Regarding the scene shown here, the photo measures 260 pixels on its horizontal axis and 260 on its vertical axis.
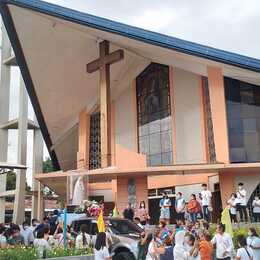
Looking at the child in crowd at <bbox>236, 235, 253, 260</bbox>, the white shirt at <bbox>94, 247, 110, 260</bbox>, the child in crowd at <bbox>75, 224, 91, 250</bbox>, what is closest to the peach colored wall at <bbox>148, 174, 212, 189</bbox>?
the child in crowd at <bbox>75, 224, 91, 250</bbox>

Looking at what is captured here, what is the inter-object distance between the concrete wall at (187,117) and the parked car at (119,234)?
10804 millimetres

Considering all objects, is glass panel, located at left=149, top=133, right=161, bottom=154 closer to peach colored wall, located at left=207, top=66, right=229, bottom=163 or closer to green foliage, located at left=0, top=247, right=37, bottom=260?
peach colored wall, located at left=207, top=66, right=229, bottom=163

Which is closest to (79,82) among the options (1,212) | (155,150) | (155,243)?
(155,150)

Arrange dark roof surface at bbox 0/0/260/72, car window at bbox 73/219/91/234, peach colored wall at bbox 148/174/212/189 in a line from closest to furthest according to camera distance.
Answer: car window at bbox 73/219/91/234
dark roof surface at bbox 0/0/260/72
peach colored wall at bbox 148/174/212/189

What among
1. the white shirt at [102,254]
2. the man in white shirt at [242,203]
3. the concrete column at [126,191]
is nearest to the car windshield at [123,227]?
the white shirt at [102,254]

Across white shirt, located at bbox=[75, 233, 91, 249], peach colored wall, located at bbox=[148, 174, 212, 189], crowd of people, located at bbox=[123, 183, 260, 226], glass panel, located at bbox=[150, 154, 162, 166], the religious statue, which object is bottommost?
white shirt, located at bbox=[75, 233, 91, 249]

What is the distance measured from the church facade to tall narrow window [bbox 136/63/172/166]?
53 mm

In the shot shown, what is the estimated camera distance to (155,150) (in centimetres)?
2367

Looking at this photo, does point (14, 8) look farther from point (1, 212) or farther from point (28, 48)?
point (1, 212)

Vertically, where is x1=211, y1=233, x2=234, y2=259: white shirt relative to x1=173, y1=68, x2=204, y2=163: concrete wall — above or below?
below

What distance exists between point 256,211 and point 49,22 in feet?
41.9

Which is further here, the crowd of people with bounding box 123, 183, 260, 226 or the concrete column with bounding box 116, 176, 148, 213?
the concrete column with bounding box 116, 176, 148, 213

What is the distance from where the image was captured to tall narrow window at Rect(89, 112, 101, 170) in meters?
26.4

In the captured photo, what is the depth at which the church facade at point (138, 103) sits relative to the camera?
19047 mm
